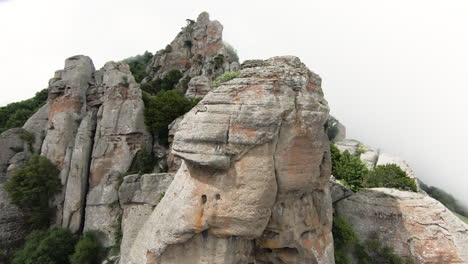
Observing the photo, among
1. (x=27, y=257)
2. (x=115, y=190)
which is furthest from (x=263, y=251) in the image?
(x=27, y=257)

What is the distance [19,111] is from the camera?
29281 mm

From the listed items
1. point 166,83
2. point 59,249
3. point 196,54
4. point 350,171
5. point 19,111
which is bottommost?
point 59,249

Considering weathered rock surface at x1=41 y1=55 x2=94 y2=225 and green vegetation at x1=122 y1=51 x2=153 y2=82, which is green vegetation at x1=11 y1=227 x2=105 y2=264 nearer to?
weathered rock surface at x1=41 y1=55 x2=94 y2=225

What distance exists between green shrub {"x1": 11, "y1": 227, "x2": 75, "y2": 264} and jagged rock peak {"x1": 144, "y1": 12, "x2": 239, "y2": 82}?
33218 mm

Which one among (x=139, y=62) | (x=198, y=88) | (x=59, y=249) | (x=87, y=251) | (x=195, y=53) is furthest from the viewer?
(x=139, y=62)

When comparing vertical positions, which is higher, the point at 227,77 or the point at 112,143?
the point at 227,77

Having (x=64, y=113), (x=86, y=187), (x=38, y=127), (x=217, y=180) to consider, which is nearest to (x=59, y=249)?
(x=86, y=187)

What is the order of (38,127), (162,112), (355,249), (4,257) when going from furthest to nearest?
1. (38,127)
2. (162,112)
3. (4,257)
4. (355,249)

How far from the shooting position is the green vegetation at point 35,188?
16750 millimetres

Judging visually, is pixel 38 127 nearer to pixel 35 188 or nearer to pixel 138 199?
pixel 35 188

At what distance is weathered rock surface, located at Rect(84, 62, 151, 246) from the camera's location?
52.6 ft

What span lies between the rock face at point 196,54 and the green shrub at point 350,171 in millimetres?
28047

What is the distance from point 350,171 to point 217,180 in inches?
583

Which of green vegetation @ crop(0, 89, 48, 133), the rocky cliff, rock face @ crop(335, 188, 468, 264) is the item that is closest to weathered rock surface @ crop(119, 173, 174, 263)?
the rocky cliff
